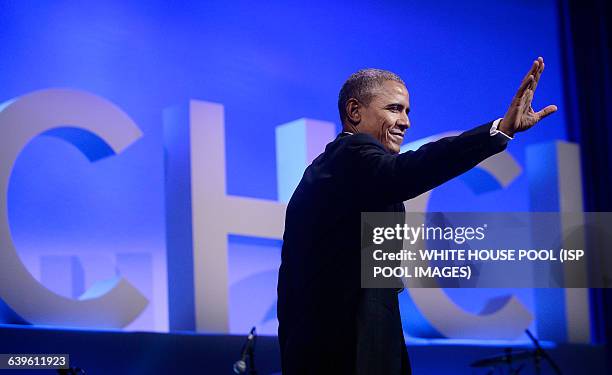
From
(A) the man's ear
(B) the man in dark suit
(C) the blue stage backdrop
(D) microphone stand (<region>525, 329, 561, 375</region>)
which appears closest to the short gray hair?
(A) the man's ear

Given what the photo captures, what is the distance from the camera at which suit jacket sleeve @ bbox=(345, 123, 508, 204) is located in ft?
5.68

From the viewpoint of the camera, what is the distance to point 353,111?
2182 millimetres

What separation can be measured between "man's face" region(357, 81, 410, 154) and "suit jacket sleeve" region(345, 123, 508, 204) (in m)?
0.30

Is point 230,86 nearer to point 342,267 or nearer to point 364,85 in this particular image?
point 364,85

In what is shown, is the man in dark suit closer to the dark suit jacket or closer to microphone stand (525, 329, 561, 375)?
the dark suit jacket

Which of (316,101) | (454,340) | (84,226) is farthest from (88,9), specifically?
(454,340)

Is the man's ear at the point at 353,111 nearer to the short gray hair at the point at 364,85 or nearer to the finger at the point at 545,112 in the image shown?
the short gray hair at the point at 364,85

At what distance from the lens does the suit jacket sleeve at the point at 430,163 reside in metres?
1.73

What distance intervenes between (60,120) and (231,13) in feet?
4.86

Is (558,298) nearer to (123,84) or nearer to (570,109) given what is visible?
(570,109)

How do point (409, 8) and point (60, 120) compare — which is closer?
point (60, 120)

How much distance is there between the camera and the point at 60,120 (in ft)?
13.2

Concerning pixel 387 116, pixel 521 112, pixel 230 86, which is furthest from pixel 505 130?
pixel 230 86

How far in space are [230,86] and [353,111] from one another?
9.47ft
